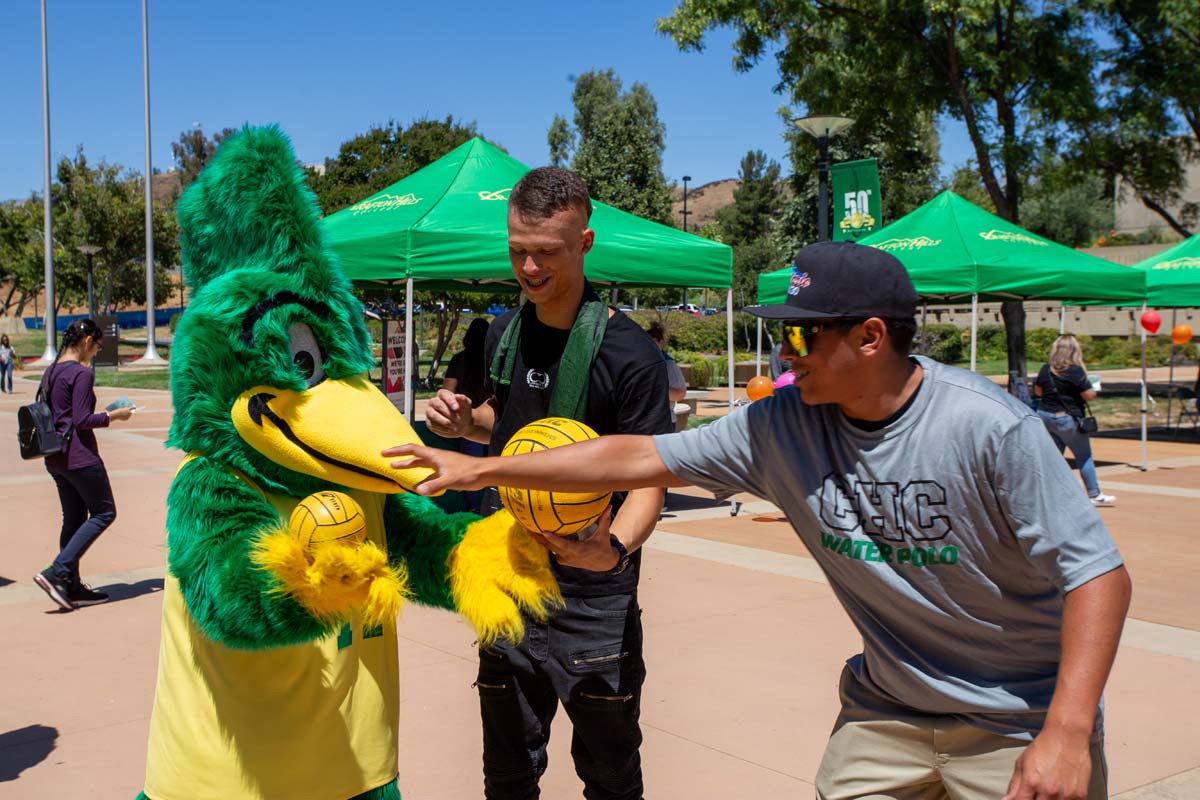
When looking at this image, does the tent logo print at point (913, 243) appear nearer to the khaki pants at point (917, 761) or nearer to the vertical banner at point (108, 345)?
the khaki pants at point (917, 761)

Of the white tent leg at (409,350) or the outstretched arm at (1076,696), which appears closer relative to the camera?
the outstretched arm at (1076,696)

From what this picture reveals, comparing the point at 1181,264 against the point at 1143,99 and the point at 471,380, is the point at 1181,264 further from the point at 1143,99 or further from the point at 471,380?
the point at 471,380

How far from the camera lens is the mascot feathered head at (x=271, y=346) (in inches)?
108

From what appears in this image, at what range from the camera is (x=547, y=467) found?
237 cm

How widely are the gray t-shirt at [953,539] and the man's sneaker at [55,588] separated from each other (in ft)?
18.3

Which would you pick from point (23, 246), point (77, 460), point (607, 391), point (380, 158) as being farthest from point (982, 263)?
point (23, 246)

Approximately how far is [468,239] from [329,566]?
5907 mm

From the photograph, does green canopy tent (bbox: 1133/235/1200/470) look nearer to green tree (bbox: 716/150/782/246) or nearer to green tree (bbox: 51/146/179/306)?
green tree (bbox: 51/146/179/306)

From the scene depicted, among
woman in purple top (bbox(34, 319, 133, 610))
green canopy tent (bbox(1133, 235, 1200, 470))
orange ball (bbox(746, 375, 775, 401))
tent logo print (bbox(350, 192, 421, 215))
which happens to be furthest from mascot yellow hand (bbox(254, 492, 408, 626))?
green canopy tent (bbox(1133, 235, 1200, 470))

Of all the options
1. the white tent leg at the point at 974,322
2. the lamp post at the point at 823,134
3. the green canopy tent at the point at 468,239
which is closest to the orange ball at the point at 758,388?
the green canopy tent at the point at 468,239

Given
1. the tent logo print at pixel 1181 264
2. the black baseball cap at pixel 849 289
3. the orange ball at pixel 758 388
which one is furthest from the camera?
the tent logo print at pixel 1181 264

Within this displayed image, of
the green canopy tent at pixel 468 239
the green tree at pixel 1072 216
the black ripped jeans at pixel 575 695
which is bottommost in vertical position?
the black ripped jeans at pixel 575 695

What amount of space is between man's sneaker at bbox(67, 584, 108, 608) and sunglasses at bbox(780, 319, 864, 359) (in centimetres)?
580

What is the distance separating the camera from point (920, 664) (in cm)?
231
